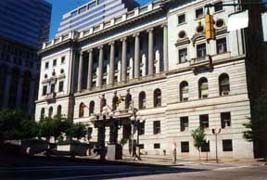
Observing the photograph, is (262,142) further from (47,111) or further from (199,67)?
(47,111)

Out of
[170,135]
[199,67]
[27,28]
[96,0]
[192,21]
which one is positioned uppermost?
[96,0]

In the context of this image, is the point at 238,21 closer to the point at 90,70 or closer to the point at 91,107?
the point at 91,107

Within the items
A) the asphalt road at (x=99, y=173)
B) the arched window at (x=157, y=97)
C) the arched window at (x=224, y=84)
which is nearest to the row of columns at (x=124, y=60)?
the arched window at (x=157, y=97)

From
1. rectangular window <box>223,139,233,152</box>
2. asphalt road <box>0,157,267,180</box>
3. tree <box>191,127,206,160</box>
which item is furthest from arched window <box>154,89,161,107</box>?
asphalt road <box>0,157,267,180</box>

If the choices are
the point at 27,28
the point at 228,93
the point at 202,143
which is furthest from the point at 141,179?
the point at 27,28

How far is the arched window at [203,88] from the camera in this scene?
5062 cm

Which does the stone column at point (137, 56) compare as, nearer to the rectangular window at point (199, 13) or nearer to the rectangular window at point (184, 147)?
the rectangular window at point (199, 13)

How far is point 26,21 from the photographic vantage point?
139 m

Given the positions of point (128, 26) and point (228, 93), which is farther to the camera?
point (128, 26)

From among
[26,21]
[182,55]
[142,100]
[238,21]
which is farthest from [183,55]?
[26,21]

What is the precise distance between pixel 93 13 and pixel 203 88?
8791cm

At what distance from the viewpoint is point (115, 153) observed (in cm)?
3791

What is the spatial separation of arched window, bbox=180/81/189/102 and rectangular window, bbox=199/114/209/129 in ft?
13.7

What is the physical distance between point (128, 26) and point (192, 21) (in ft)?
54.6
